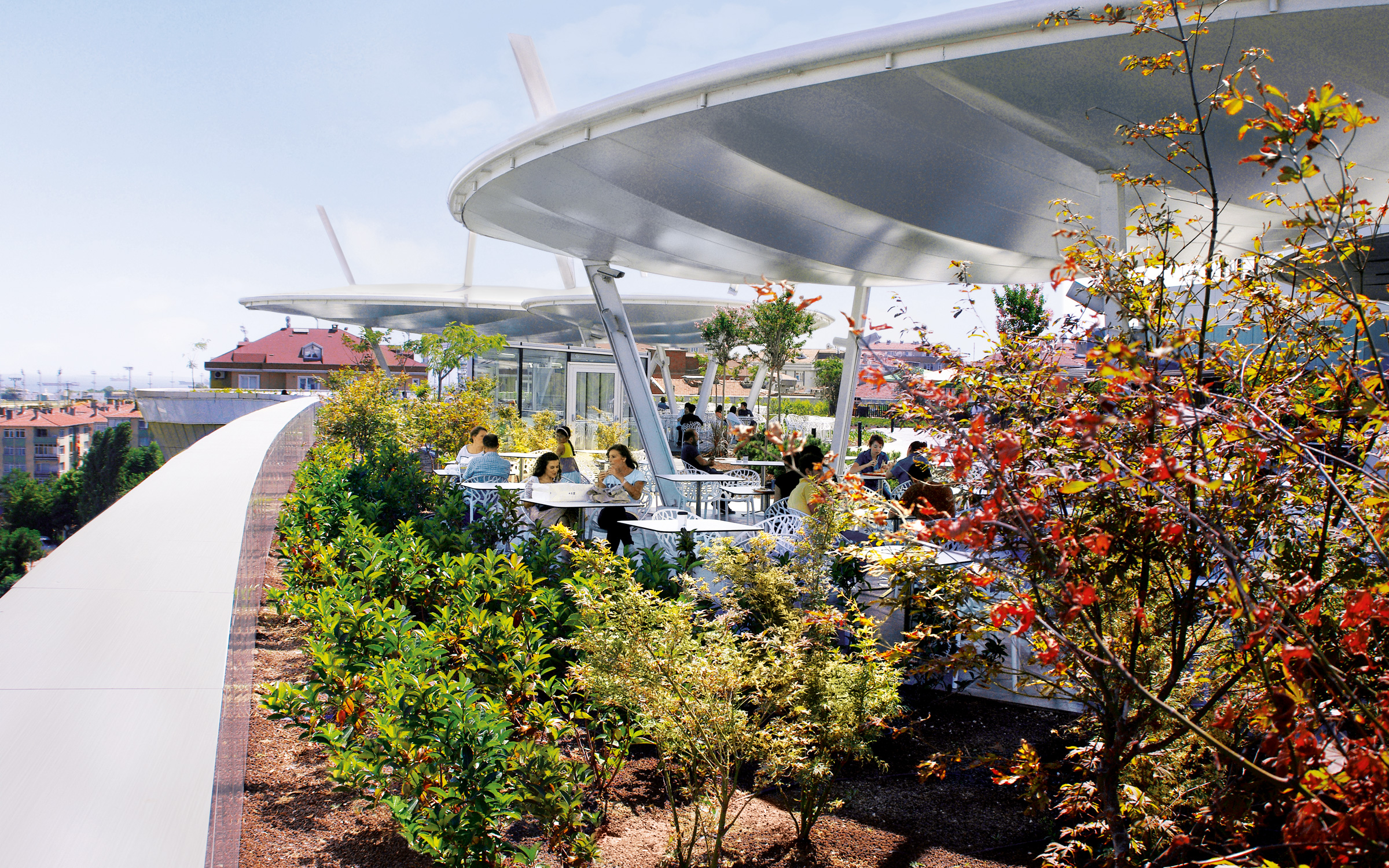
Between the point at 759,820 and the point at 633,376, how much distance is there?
24.2 feet

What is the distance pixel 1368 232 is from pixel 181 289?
67514mm

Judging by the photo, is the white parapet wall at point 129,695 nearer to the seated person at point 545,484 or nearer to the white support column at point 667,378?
A: the seated person at point 545,484

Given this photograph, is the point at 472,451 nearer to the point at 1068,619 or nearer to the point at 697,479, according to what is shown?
the point at 697,479

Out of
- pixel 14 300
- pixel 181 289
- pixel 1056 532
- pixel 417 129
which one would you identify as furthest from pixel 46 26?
pixel 14 300

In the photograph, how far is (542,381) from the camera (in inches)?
868

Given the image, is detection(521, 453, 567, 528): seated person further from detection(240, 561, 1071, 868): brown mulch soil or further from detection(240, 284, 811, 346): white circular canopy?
detection(240, 284, 811, 346): white circular canopy

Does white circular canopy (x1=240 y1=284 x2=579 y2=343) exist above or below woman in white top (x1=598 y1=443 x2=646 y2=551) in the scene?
above

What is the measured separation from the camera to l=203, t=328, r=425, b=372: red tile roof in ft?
214

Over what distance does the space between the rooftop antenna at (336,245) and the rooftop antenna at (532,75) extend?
24.0 metres

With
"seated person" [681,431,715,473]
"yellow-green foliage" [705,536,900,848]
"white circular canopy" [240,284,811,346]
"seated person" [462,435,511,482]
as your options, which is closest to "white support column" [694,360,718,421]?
"white circular canopy" [240,284,811,346]

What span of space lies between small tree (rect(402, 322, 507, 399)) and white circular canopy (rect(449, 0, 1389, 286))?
276 inches

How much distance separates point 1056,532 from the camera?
1.47 m

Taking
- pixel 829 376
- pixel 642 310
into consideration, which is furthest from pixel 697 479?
pixel 829 376

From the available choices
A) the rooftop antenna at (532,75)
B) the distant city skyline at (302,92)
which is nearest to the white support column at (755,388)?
the distant city skyline at (302,92)
